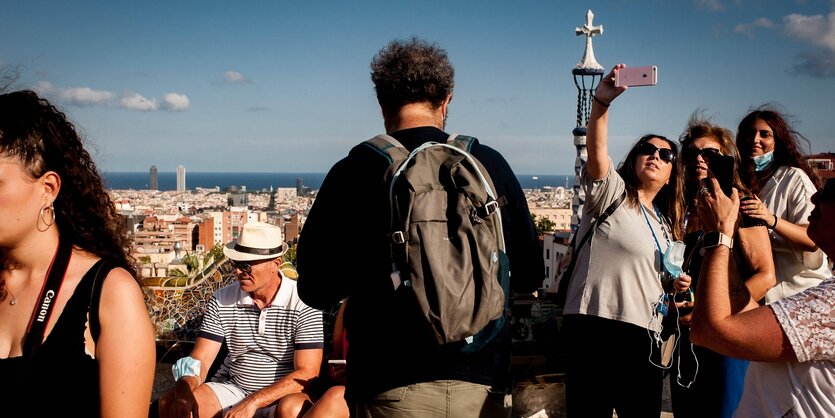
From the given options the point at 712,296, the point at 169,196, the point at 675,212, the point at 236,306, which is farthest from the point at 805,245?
the point at 169,196

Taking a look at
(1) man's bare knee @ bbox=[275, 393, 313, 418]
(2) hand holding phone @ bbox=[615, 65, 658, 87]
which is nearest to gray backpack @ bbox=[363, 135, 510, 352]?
(2) hand holding phone @ bbox=[615, 65, 658, 87]

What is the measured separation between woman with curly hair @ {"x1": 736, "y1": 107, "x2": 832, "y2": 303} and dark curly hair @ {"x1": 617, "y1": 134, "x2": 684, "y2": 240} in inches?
13.5

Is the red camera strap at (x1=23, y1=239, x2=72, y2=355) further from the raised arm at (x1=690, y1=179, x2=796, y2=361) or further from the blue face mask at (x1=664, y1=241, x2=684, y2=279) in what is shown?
the blue face mask at (x1=664, y1=241, x2=684, y2=279)

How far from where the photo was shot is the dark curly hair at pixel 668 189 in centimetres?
293

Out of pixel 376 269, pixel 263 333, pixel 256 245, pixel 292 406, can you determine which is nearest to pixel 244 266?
pixel 256 245

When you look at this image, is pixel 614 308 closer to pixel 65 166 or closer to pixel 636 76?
pixel 636 76

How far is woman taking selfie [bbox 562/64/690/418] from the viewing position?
2662 millimetres

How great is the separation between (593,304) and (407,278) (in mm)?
1233

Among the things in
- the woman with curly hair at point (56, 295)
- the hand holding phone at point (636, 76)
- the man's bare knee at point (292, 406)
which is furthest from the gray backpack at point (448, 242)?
the man's bare knee at point (292, 406)

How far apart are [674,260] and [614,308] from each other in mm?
314

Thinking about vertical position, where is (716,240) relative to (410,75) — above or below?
below

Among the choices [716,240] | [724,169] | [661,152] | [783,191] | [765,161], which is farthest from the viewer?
[765,161]

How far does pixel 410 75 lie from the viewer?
1.96 m

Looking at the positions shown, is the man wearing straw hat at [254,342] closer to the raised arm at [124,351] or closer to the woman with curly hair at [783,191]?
the raised arm at [124,351]
